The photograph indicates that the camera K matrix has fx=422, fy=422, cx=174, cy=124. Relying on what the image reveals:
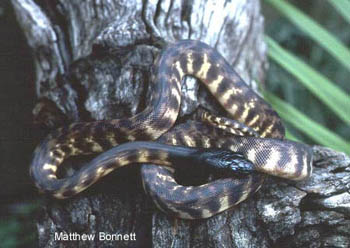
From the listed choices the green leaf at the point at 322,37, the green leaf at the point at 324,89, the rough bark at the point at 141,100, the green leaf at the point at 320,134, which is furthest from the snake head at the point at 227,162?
the green leaf at the point at 322,37

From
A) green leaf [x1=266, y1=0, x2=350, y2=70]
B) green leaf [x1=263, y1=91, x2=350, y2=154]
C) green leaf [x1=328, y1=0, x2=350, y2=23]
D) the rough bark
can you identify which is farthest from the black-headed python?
green leaf [x1=328, y1=0, x2=350, y2=23]

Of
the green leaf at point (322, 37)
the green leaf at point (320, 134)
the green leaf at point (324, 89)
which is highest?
the green leaf at point (322, 37)

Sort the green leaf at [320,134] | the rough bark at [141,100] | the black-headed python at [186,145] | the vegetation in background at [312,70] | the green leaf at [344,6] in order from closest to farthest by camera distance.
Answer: the rough bark at [141,100], the black-headed python at [186,145], the green leaf at [320,134], the vegetation in background at [312,70], the green leaf at [344,6]

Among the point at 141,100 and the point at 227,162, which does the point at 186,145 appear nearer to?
the point at 227,162

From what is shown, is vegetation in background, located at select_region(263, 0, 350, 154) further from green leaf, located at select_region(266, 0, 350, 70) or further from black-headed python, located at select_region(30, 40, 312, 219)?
black-headed python, located at select_region(30, 40, 312, 219)

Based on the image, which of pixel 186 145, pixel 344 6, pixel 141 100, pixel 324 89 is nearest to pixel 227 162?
pixel 186 145

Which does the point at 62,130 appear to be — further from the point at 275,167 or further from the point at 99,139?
the point at 275,167

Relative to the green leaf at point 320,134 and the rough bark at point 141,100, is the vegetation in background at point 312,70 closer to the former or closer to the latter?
the green leaf at point 320,134
